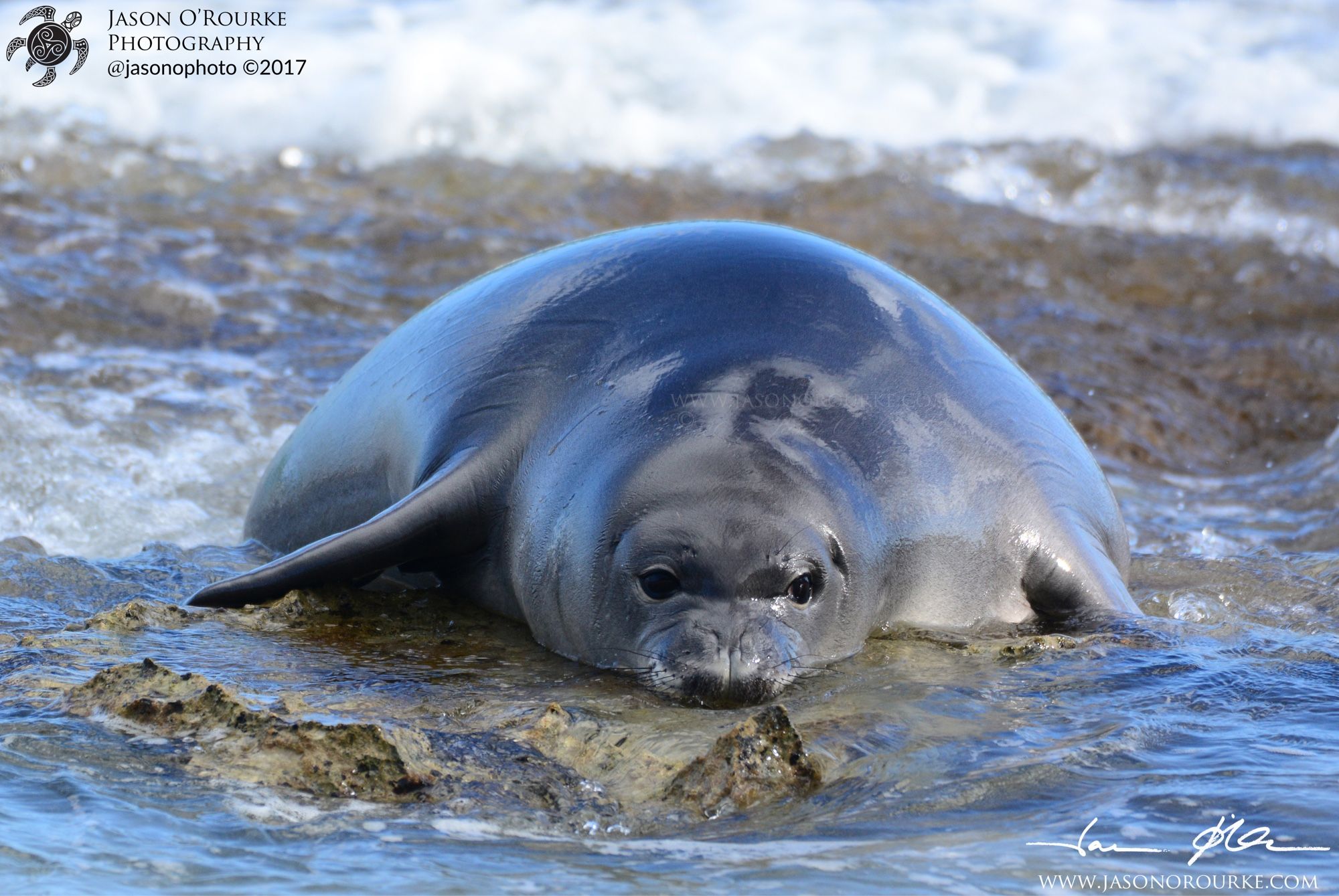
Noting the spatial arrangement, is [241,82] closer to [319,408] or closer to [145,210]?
[145,210]

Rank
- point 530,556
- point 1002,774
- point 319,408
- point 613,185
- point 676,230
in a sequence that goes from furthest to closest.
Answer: point 613,185 → point 319,408 → point 676,230 → point 530,556 → point 1002,774

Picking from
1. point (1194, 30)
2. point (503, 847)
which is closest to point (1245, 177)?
point (1194, 30)

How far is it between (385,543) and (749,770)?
1.49 m

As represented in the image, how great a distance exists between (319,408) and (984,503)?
7.54ft

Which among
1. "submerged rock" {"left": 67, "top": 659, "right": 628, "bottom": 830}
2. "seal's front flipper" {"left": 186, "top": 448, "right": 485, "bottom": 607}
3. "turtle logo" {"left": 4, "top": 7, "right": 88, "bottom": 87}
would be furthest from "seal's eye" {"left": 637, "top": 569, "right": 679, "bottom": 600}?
"turtle logo" {"left": 4, "top": 7, "right": 88, "bottom": 87}

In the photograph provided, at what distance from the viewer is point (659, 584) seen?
3.64 metres

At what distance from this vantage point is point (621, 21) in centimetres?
1755

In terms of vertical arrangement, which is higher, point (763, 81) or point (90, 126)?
point (763, 81)

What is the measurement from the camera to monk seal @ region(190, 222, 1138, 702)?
365 cm
